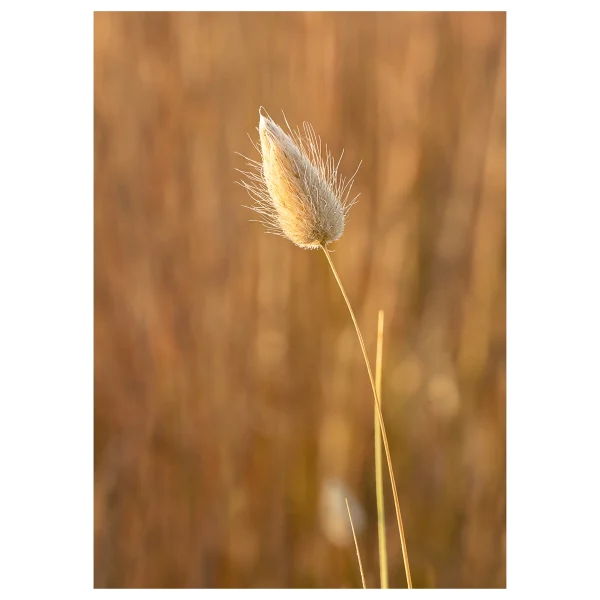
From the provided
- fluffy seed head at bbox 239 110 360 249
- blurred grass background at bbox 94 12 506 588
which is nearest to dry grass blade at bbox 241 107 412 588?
fluffy seed head at bbox 239 110 360 249

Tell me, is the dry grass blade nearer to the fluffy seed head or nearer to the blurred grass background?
the fluffy seed head

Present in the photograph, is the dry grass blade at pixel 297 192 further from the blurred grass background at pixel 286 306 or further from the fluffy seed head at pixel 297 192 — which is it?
the blurred grass background at pixel 286 306

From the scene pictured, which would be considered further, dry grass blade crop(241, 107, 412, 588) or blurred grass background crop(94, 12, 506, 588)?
blurred grass background crop(94, 12, 506, 588)

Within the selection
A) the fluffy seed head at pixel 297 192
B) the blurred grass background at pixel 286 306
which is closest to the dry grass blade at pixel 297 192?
the fluffy seed head at pixel 297 192

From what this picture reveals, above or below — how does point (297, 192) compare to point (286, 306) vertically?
above

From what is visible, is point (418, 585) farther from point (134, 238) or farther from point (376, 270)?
point (134, 238)

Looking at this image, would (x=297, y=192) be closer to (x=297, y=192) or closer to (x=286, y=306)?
(x=297, y=192)

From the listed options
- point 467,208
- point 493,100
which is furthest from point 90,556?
point 493,100

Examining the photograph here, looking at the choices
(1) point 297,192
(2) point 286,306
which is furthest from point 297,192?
(2) point 286,306
